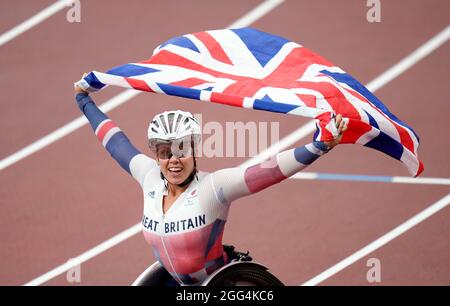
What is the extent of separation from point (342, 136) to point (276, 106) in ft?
Answer: 1.75

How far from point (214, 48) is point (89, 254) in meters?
2.82

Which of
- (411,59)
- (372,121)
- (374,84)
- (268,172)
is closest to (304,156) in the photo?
(268,172)

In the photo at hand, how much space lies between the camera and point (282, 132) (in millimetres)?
10367

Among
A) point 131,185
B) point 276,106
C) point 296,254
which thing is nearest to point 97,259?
point 131,185

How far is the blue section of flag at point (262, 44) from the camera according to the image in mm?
6879

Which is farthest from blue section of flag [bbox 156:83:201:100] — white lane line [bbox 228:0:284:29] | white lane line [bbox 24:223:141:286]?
white lane line [bbox 228:0:284:29]

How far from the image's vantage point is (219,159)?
10.1m

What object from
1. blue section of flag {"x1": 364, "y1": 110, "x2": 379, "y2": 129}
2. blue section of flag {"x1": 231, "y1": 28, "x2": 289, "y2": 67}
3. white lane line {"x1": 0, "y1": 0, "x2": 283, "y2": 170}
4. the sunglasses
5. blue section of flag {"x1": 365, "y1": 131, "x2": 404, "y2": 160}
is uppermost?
white lane line {"x1": 0, "y1": 0, "x2": 283, "y2": 170}

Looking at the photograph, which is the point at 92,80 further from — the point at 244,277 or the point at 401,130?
the point at 401,130

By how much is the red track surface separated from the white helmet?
9.36ft

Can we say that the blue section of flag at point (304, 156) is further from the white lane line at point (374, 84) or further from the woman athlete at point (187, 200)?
the white lane line at point (374, 84)

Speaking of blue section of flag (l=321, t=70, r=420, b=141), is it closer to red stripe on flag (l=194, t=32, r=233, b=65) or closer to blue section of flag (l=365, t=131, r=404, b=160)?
blue section of flag (l=365, t=131, r=404, b=160)

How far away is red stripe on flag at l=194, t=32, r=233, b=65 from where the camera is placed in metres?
6.92

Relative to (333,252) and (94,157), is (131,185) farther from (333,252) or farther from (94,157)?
(333,252)
